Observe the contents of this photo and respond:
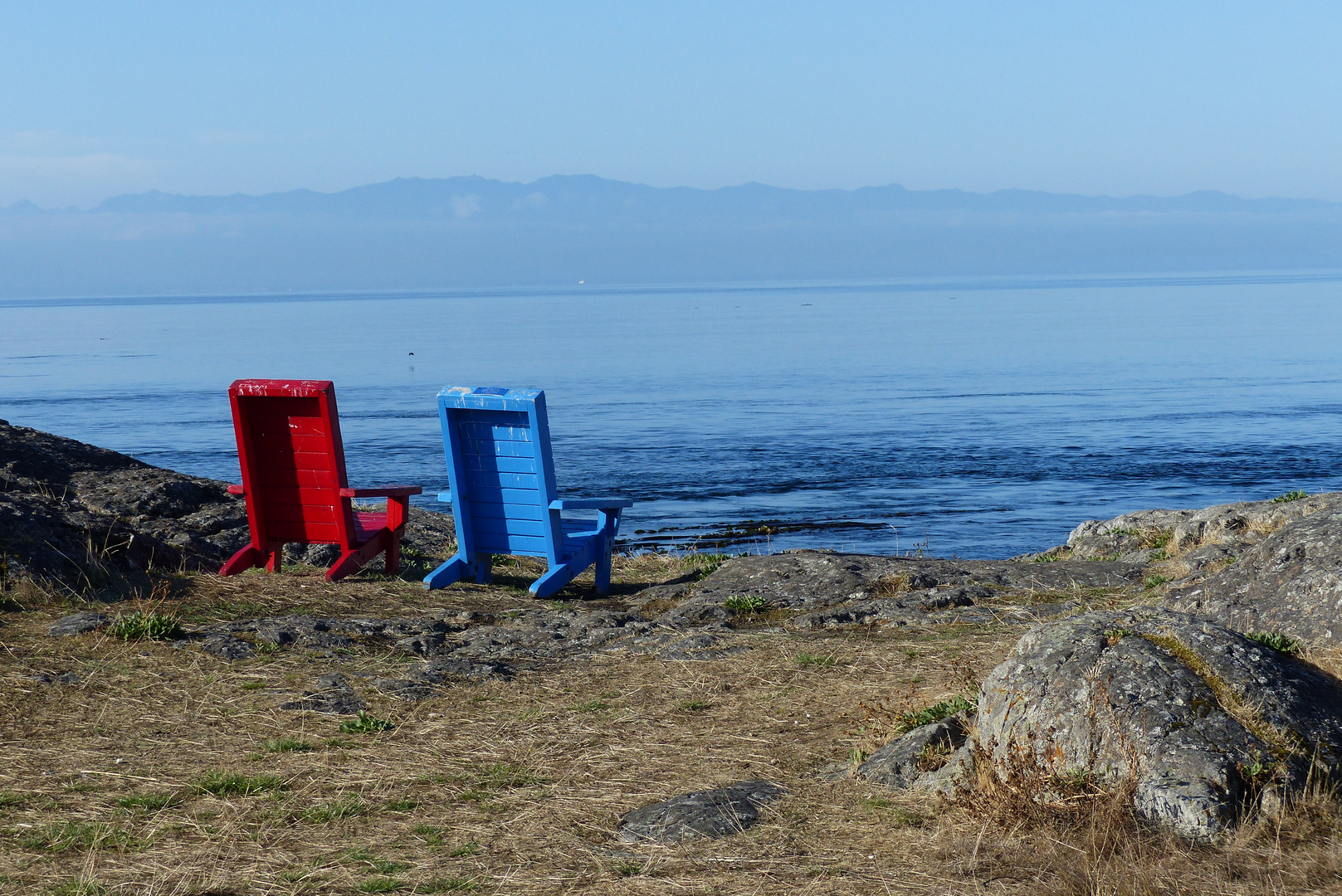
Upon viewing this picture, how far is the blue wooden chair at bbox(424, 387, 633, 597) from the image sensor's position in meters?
8.45

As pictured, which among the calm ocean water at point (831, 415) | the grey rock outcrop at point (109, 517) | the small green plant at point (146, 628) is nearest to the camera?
the small green plant at point (146, 628)

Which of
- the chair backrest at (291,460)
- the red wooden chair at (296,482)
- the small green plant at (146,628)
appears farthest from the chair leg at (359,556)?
the small green plant at (146,628)

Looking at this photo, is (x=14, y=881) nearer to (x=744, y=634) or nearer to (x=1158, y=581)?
(x=744, y=634)

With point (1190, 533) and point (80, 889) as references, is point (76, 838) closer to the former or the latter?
point (80, 889)

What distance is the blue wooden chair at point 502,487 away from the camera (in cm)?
845

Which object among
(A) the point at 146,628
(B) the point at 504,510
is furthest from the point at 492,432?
(A) the point at 146,628

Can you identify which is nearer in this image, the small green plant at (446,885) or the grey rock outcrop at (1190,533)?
the small green plant at (446,885)

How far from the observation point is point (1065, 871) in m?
3.63

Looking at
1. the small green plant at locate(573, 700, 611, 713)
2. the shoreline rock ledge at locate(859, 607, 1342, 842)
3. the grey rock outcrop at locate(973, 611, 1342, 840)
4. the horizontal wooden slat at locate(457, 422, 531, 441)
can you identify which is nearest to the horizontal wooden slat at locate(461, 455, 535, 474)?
the horizontal wooden slat at locate(457, 422, 531, 441)

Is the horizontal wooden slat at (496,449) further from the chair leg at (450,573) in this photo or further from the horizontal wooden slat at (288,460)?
the horizontal wooden slat at (288,460)

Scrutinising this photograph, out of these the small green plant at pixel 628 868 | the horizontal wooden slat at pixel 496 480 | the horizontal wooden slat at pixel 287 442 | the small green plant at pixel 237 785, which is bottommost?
the small green plant at pixel 628 868

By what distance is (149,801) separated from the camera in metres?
4.44

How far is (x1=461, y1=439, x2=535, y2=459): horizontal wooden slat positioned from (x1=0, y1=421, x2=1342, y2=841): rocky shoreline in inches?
46.0

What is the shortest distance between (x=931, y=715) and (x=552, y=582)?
4.08 metres
